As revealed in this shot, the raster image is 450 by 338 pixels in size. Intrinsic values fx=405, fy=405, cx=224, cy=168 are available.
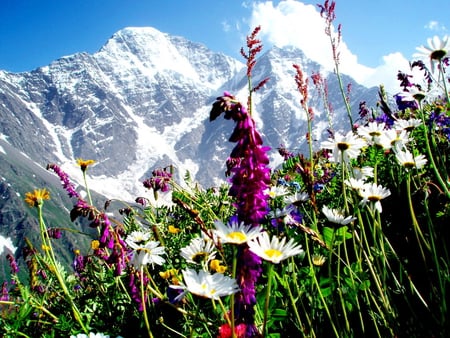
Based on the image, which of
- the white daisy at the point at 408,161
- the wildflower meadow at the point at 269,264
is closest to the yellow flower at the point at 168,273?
the wildflower meadow at the point at 269,264

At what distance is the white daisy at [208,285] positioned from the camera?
1415 millimetres

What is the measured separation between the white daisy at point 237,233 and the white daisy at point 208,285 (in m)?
0.14

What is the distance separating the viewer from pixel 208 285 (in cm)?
151

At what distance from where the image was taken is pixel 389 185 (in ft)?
13.4

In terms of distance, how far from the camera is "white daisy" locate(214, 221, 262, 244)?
59.1 inches

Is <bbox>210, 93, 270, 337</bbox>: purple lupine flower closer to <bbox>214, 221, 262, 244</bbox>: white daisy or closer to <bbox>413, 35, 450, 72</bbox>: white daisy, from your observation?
<bbox>214, 221, 262, 244</bbox>: white daisy

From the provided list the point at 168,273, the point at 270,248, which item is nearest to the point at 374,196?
the point at 270,248

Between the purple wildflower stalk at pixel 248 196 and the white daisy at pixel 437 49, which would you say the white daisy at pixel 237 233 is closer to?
the purple wildflower stalk at pixel 248 196

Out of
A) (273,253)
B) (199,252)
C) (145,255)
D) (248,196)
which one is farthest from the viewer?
(199,252)

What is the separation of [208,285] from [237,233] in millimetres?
223

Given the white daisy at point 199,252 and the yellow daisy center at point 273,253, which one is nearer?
the yellow daisy center at point 273,253

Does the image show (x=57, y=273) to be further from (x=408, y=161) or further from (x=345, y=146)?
(x=408, y=161)

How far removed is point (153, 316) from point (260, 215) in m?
1.34

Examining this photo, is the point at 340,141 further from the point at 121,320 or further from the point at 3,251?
the point at 3,251
